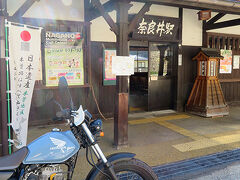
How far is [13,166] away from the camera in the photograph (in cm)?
207

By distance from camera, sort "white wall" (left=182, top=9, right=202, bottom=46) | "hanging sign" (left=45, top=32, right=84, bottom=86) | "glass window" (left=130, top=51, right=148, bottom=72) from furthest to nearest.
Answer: "glass window" (left=130, top=51, right=148, bottom=72) < "white wall" (left=182, top=9, right=202, bottom=46) < "hanging sign" (left=45, top=32, right=84, bottom=86)

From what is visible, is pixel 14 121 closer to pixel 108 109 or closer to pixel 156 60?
pixel 108 109

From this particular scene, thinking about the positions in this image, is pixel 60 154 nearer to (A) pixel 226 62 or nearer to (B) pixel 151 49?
(B) pixel 151 49

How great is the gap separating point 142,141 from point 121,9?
9.33 ft

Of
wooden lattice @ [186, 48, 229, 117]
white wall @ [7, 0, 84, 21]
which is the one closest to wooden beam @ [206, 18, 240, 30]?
wooden lattice @ [186, 48, 229, 117]

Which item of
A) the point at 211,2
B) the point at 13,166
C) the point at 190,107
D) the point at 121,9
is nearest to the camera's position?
the point at 13,166

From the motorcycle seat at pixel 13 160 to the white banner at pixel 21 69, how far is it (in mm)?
1387

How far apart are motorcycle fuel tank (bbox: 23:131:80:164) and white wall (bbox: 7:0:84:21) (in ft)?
14.8

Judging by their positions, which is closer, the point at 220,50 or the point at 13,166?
the point at 13,166

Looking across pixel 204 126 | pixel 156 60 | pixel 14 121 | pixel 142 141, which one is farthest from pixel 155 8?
pixel 14 121

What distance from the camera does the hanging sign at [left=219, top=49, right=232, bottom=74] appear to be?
8602 millimetres

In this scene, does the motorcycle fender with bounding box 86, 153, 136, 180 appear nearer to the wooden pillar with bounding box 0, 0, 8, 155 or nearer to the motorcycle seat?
the motorcycle seat

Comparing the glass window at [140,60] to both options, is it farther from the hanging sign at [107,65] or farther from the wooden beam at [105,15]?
the wooden beam at [105,15]

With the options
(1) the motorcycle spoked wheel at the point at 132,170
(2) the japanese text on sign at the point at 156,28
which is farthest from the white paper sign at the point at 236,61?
(1) the motorcycle spoked wheel at the point at 132,170
